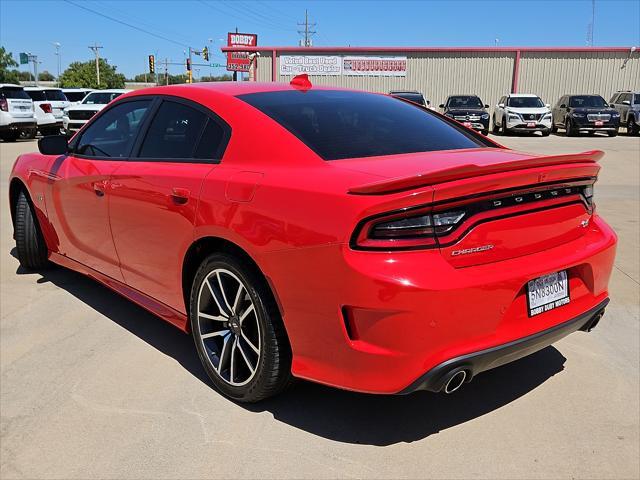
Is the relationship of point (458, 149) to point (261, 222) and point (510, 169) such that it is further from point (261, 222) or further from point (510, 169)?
point (261, 222)

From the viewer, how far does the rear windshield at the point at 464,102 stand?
2462 centimetres

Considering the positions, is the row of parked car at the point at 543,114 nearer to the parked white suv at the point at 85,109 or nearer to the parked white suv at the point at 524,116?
the parked white suv at the point at 524,116

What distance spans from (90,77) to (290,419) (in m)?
96.4

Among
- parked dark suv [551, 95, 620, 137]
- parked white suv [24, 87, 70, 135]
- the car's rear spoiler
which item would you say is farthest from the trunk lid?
parked dark suv [551, 95, 620, 137]

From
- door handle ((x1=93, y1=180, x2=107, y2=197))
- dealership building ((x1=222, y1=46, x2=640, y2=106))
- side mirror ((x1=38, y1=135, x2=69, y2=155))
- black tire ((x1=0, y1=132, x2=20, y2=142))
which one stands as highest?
dealership building ((x1=222, y1=46, x2=640, y2=106))

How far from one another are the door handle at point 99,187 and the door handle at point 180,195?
0.84 m

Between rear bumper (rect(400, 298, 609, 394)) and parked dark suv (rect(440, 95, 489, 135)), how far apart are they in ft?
67.9

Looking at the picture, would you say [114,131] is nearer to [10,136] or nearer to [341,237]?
[341,237]

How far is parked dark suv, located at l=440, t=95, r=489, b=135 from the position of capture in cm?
2325

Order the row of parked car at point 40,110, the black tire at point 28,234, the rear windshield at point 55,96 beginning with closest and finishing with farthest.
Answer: the black tire at point 28,234 < the row of parked car at point 40,110 < the rear windshield at point 55,96

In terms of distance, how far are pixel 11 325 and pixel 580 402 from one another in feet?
11.8

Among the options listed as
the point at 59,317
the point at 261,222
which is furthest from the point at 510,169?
the point at 59,317

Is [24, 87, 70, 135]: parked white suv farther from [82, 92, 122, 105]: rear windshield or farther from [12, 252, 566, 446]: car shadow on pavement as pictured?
[12, 252, 566, 446]: car shadow on pavement

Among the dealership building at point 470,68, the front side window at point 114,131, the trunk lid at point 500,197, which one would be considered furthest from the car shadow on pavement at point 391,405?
the dealership building at point 470,68
